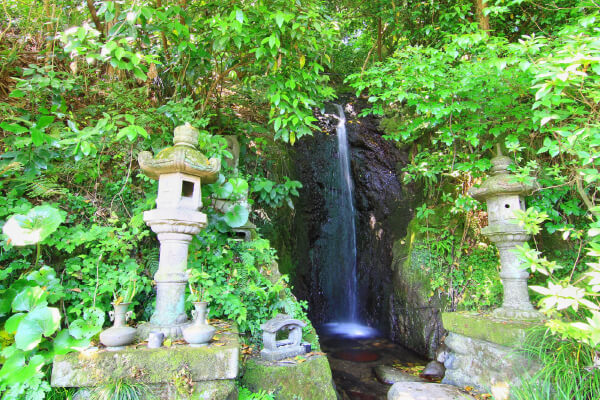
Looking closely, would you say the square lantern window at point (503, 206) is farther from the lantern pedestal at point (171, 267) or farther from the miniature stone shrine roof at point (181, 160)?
the lantern pedestal at point (171, 267)

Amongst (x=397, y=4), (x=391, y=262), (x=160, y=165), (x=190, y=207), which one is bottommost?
(x=391, y=262)

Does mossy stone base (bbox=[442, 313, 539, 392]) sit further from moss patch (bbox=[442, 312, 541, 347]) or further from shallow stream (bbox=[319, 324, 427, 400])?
shallow stream (bbox=[319, 324, 427, 400])

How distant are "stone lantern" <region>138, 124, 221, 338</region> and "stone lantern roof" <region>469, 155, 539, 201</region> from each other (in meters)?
3.19

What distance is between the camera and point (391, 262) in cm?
697

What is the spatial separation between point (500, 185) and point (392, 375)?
10.1ft

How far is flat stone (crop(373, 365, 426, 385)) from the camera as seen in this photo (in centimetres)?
454

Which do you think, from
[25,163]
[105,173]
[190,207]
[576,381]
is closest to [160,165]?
[190,207]

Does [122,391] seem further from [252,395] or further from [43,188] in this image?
[43,188]

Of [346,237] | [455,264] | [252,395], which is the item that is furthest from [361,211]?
[252,395]

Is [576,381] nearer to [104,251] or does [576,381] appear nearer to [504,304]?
[504,304]

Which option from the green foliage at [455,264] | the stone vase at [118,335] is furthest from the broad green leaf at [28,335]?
the green foliage at [455,264]

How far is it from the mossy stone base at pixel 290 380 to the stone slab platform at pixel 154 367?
0.54 metres

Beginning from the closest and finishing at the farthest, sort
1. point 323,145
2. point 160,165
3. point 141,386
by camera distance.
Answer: point 141,386 < point 160,165 < point 323,145

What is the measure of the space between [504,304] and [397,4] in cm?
593
